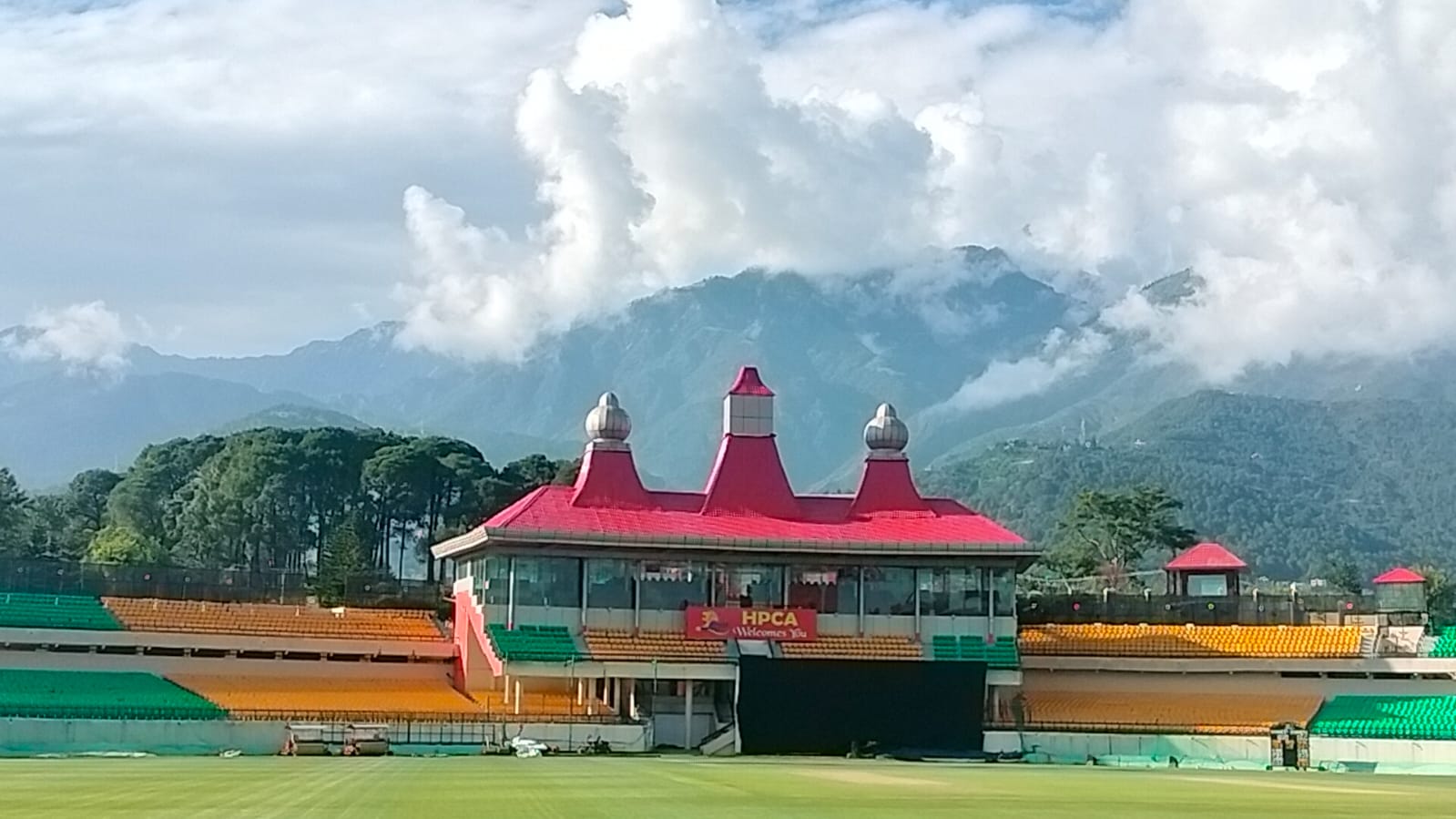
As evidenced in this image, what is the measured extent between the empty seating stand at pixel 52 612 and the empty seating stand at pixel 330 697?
305cm

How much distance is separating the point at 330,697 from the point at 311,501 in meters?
53.5

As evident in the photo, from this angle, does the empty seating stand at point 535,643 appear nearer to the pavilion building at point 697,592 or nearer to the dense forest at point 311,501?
the pavilion building at point 697,592

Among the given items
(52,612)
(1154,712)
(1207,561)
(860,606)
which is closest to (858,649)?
(860,606)

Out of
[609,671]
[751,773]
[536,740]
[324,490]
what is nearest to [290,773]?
[751,773]

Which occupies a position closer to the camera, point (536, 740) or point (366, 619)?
point (536, 740)

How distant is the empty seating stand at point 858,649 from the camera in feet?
188

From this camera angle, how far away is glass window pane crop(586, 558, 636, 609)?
5769 cm

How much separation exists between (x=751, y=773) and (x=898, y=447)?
2726 centimetres

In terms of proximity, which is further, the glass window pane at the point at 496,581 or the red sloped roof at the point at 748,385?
the red sloped roof at the point at 748,385

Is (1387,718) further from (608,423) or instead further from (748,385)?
(608,423)

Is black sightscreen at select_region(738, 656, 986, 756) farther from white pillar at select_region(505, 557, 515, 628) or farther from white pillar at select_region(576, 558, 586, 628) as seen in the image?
white pillar at select_region(505, 557, 515, 628)

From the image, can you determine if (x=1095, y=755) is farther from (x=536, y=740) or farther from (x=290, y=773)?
(x=290, y=773)

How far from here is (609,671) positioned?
181 ft

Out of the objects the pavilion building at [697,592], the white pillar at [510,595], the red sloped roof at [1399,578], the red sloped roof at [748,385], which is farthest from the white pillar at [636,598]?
the red sloped roof at [1399,578]
